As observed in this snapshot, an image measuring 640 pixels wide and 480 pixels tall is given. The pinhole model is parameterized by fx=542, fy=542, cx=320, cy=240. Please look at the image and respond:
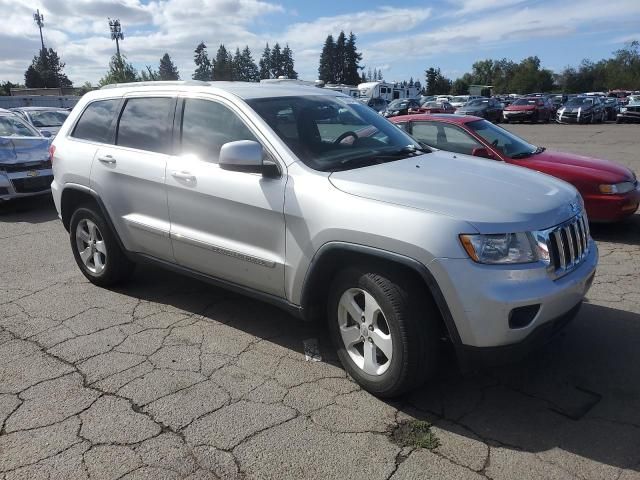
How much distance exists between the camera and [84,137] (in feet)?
16.5

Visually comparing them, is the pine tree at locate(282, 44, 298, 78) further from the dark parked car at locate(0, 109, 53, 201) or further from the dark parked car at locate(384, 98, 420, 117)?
the dark parked car at locate(0, 109, 53, 201)

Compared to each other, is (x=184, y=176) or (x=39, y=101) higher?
(x=184, y=176)

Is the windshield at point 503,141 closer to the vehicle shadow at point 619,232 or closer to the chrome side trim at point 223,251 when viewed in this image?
the vehicle shadow at point 619,232

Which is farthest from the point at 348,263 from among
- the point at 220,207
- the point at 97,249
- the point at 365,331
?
the point at 97,249

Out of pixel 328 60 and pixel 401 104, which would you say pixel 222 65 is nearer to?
pixel 328 60

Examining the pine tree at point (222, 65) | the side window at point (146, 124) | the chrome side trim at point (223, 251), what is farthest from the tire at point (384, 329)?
the pine tree at point (222, 65)

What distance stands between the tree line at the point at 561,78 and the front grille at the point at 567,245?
344 ft

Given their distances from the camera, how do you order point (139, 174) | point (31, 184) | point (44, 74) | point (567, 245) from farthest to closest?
point (44, 74)
point (31, 184)
point (139, 174)
point (567, 245)

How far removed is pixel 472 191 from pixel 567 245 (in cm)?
63

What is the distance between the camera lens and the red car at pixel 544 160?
21.3 ft

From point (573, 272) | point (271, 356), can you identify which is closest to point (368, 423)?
point (271, 356)

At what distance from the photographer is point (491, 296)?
8.95 ft

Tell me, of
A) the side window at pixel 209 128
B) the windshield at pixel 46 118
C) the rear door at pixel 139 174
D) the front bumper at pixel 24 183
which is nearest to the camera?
the side window at pixel 209 128

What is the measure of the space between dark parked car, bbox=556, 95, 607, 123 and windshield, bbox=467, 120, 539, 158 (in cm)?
2685
